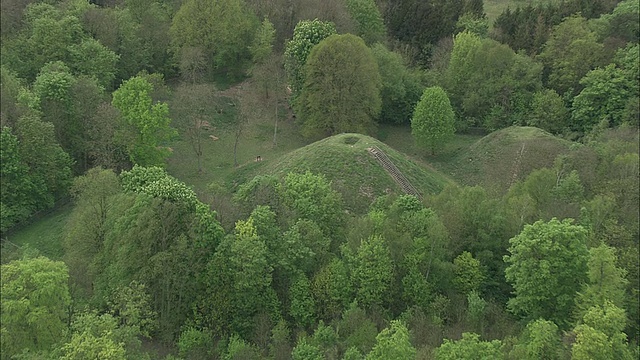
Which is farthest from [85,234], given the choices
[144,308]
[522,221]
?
[522,221]

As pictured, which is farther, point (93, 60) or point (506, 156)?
point (93, 60)

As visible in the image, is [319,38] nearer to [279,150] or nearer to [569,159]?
[279,150]

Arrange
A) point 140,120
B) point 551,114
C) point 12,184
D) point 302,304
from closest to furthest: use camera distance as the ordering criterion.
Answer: point 302,304 → point 12,184 → point 140,120 → point 551,114

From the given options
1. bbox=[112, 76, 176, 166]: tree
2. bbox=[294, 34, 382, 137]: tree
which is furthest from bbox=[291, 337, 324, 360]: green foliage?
bbox=[294, 34, 382, 137]: tree

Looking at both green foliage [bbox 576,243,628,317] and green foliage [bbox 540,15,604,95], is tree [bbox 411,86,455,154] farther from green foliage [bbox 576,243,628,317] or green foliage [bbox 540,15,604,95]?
green foliage [bbox 576,243,628,317]

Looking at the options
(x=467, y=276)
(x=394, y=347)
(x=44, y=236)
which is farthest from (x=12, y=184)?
(x=394, y=347)

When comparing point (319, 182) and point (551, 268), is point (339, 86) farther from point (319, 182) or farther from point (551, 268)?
point (551, 268)
